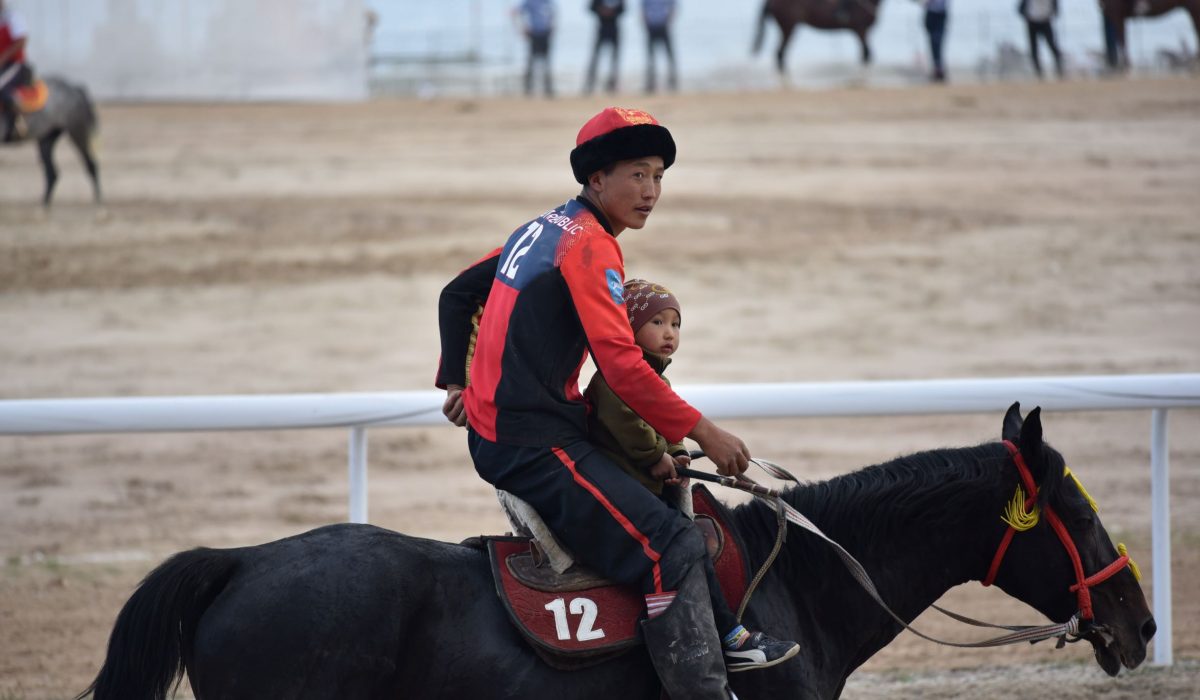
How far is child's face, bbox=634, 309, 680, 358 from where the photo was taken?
3719mm

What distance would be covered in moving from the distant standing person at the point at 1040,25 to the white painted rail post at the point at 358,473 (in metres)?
19.1

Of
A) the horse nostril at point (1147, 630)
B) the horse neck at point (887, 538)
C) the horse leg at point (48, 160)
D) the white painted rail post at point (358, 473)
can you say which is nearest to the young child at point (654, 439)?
the horse neck at point (887, 538)

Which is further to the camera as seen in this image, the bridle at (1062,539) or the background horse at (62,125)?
the background horse at (62,125)

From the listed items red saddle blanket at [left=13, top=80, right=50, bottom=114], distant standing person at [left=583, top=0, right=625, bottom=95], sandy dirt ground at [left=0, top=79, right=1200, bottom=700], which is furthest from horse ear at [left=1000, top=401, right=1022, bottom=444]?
distant standing person at [left=583, top=0, right=625, bottom=95]

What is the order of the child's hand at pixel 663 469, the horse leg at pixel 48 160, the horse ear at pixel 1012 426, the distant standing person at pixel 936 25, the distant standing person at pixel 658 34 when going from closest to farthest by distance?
the child's hand at pixel 663 469 → the horse ear at pixel 1012 426 → the horse leg at pixel 48 160 → the distant standing person at pixel 936 25 → the distant standing person at pixel 658 34

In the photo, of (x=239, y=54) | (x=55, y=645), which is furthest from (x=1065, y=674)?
(x=239, y=54)

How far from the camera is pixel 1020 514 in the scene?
12.6ft

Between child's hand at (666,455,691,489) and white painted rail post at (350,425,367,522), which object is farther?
white painted rail post at (350,425,367,522)

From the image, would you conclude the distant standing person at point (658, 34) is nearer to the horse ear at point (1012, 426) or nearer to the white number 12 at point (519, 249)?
the horse ear at point (1012, 426)

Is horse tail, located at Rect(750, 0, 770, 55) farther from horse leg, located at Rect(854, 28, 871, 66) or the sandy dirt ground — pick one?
horse leg, located at Rect(854, 28, 871, 66)

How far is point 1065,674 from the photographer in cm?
578

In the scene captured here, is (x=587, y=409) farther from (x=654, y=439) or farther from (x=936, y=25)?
(x=936, y=25)

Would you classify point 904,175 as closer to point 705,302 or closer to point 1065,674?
point 705,302

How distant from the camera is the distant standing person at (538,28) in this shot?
76.3 feet
